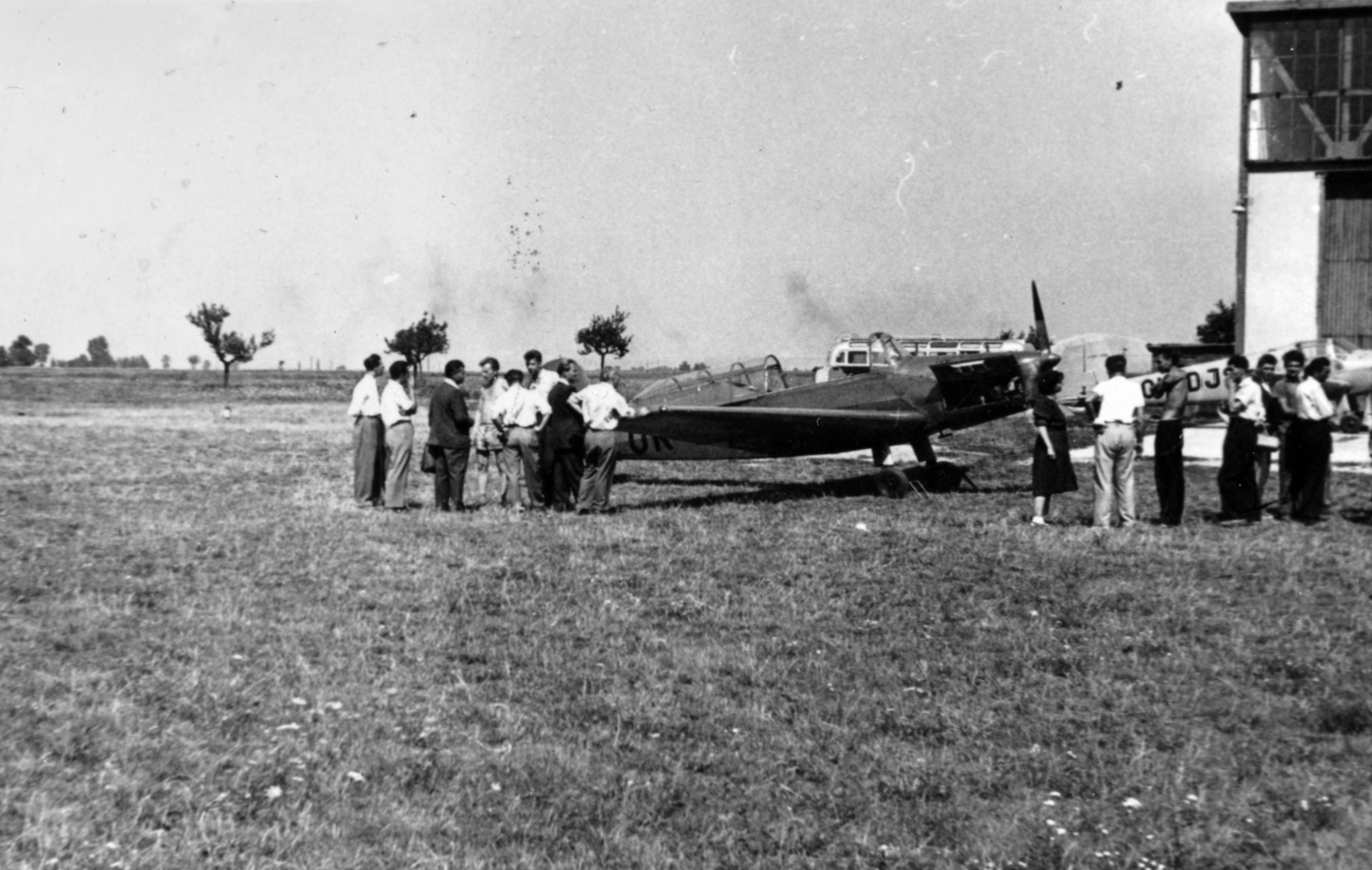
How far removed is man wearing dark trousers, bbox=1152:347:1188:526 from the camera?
472 inches

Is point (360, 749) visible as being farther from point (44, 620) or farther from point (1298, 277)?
point (1298, 277)

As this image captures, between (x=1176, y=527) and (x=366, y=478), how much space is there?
931 cm

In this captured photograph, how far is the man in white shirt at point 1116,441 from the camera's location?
38.4ft

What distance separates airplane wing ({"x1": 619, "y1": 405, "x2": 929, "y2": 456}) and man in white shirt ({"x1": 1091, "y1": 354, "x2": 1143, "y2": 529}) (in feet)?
12.3

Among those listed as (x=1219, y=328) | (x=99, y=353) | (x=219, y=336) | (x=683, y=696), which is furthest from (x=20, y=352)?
(x=683, y=696)

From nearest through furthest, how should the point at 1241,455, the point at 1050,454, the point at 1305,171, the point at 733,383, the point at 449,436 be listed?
the point at 1050,454, the point at 1241,455, the point at 449,436, the point at 733,383, the point at 1305,171

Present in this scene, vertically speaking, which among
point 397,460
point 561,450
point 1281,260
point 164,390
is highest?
point 1281,260

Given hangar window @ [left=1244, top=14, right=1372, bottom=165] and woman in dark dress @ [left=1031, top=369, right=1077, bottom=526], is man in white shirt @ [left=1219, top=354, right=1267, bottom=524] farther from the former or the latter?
hangar window @ [left=1244, top=14, right=1372, bottom=165]

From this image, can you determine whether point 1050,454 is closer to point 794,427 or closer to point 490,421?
point 794,427

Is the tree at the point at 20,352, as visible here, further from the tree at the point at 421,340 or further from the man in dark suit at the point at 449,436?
the man in dark suit at the point at 449,436

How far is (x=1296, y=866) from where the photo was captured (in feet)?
13.4

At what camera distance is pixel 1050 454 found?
1180 centimetres

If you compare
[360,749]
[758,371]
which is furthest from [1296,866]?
[758,371]

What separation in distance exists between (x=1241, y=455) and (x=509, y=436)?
8.18 m
